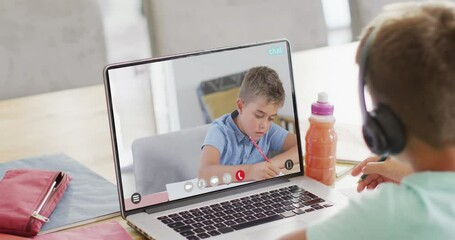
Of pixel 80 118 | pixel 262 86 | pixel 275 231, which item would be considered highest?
pixel 262 86

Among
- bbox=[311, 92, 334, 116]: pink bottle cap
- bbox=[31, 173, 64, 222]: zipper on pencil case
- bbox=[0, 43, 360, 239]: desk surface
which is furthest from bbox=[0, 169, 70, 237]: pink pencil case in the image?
bbox=[311, 92, 334, 116]: pink bottle cap

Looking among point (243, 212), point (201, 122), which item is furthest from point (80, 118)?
point (243, 212)

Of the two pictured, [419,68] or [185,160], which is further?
[185,160]

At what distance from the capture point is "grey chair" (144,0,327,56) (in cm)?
245

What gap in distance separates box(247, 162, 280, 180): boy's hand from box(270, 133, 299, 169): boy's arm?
0.04 ft

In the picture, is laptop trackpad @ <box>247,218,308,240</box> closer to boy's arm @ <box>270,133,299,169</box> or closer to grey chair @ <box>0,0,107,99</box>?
boy's arm @ <box>270,133,299,169</box>

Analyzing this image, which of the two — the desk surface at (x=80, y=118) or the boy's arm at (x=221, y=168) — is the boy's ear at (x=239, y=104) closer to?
the boy's arm at (x=221, y=168)

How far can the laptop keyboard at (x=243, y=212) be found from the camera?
4.30 ft

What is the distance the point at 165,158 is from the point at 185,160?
0.04 meters

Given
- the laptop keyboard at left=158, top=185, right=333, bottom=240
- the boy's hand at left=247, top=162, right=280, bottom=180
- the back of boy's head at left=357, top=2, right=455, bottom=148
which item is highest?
the back of boy's head at left=357, top=2, right=455, bottom=148

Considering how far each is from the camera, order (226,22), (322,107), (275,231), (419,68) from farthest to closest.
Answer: (226,22), (322,107), (275,231), (419,68)

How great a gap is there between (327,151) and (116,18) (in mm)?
1421

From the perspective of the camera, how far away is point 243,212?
1.37m

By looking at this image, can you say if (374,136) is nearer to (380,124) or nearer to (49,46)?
(380,124)
